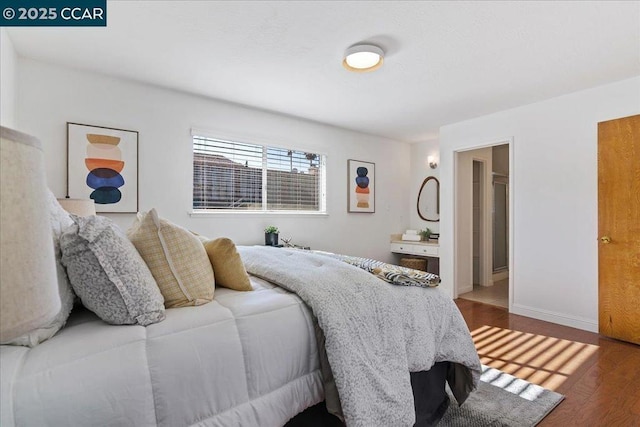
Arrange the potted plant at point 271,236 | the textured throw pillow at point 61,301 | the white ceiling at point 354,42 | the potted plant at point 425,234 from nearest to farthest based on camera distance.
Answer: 1. the textured throw pillow at point 61,301
2. the white ceiling at point 354,42
3. the potted plant at point 271,236
4. the potted plant at point 425,234

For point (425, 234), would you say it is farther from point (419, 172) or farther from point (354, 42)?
point (354, 42)

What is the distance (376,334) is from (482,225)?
449cm

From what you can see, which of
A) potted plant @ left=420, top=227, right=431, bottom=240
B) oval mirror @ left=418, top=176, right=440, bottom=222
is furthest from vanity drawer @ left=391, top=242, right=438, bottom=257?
oval mirror @ left=418, top=176, right=440, bottom=222

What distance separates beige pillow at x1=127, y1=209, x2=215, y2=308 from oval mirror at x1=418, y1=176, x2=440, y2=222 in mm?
4433

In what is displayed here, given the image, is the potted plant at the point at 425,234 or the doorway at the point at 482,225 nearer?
the doorway at the point at 482,225

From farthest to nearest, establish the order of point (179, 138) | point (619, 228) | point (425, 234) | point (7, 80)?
point (425, 234) → point (179, 138) → point (619, 228) → point (7, 80)

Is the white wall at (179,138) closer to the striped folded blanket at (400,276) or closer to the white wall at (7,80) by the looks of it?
the white wall at (7,80)

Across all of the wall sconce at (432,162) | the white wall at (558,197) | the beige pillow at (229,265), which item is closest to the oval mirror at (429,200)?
the wall sconce at (432,162)

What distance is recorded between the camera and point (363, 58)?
2.48 m

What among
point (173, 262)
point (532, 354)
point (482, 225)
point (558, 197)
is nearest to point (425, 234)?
point (482, 225)

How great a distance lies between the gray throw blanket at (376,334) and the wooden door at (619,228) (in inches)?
83.6

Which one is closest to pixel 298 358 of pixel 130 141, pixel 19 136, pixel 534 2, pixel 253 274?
pixel 253 274

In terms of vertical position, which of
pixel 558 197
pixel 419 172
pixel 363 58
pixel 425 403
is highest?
pixel 363 58

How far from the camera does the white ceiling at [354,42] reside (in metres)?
2.01
